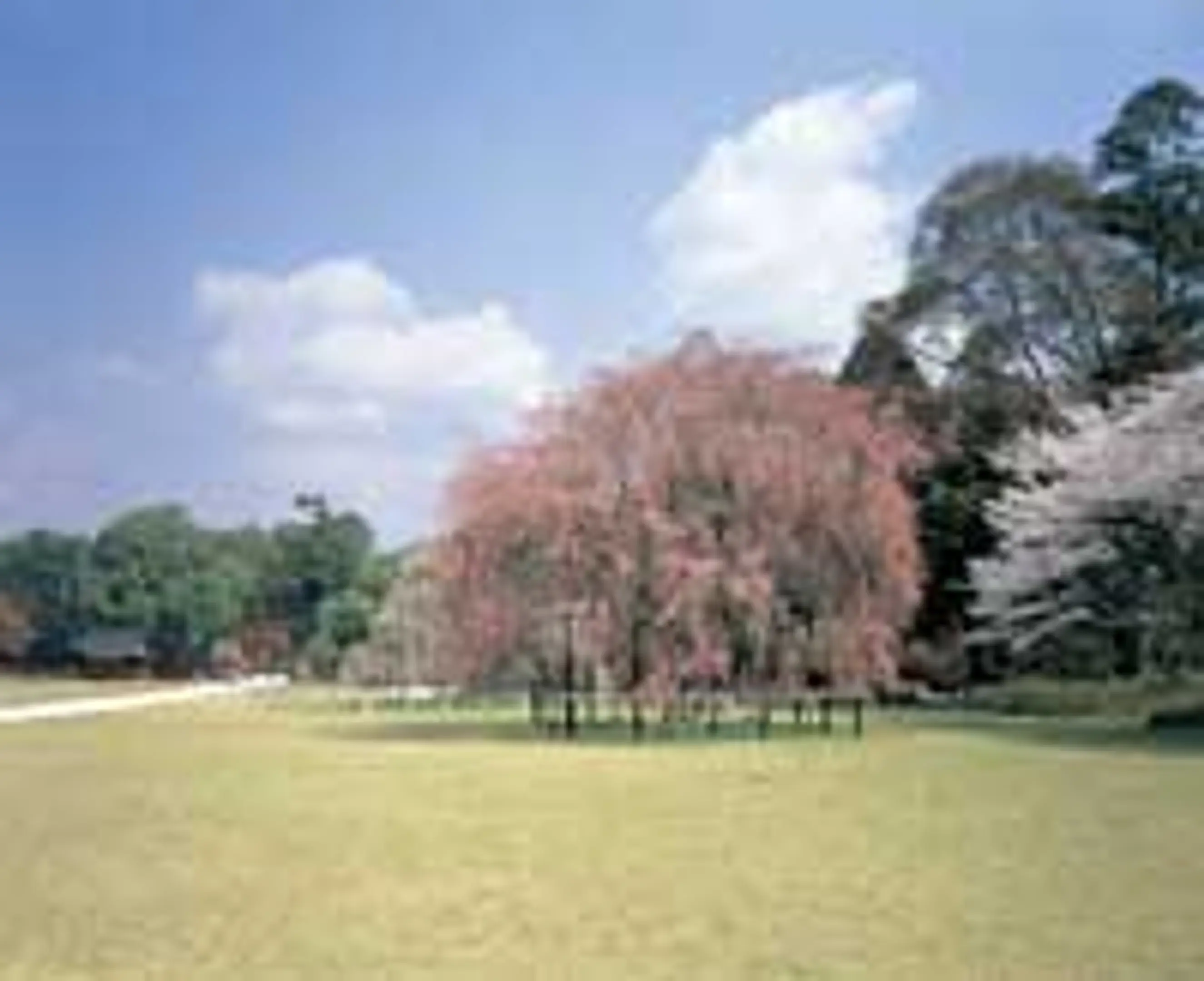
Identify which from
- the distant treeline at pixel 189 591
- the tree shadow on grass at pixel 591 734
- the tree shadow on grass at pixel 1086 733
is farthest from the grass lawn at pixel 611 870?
the distant treeline at pixel 189 591

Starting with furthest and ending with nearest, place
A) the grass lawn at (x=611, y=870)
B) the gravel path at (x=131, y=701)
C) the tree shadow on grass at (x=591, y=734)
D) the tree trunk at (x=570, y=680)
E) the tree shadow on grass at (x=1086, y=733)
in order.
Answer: the gravel path at (x=131, y=701)
the tree trunk at (x=570, y=680)
the tree shadow on grass at (x=591, y=734)
the tree shadow on grass at (x=1086, y=733)
the grass lawn at (x=611, y=870)

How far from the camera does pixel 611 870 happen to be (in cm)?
1303

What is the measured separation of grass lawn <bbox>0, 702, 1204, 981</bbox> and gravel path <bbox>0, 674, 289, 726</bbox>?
20307 millimetres

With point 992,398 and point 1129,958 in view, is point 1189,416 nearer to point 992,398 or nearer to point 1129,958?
point 992,398

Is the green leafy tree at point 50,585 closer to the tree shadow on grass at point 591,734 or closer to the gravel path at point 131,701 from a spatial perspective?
the gravel path at point 131,701

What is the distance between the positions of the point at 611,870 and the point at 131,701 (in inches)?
1877

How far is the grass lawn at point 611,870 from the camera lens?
30.9ft

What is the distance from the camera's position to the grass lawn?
371 inches

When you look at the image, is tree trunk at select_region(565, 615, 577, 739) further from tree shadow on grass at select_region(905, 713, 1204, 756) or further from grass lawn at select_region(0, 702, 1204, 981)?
grass lawn at select_region(0, 702, 1204, 981)

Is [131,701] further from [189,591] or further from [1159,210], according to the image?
[189,591]

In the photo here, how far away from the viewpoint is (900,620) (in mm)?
34719

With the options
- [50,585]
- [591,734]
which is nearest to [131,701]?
[591,734]

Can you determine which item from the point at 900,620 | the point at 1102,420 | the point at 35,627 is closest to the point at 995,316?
the point at 1102,420

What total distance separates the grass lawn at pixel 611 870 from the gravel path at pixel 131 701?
20307mm
